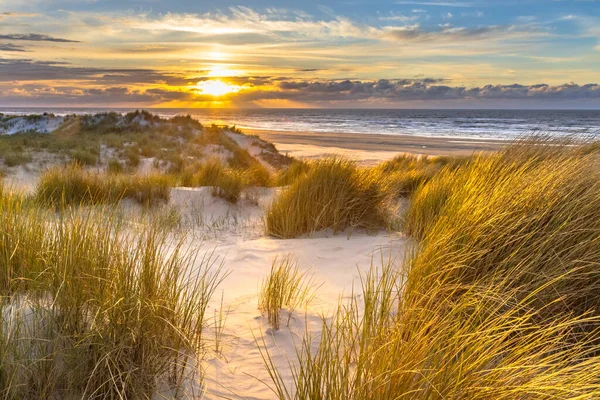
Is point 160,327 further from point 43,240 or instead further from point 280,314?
point 43,240

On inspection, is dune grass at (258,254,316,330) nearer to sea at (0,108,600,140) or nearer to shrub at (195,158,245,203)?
sea at (0,108,600,140)

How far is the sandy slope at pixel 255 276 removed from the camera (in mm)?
2367

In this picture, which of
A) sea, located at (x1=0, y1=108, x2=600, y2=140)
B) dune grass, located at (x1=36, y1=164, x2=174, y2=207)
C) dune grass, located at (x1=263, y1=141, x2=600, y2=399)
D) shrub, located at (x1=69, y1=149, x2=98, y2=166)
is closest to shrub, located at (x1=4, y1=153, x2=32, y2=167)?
shrub, located at (x1=69, y1=149, x2=98, y2=166)

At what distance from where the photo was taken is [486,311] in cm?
207

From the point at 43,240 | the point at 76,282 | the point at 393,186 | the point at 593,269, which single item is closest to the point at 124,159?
the point at 393,186

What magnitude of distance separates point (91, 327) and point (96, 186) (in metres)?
5.60

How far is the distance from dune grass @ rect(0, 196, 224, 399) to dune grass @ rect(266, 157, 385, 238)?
3.02m

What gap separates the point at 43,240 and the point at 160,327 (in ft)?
4.34

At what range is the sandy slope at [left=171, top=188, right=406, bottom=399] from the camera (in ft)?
7.77

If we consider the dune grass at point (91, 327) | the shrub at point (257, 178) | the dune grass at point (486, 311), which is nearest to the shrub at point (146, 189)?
the shrub at point (257, 178)

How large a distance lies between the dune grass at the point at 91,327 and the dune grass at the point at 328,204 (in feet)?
9.90

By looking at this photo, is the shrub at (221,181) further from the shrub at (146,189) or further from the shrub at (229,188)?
the shrub at (146,189)

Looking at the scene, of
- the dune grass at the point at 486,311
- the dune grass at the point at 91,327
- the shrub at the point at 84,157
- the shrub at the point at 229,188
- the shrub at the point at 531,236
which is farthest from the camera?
the shrub at the point at 84,157

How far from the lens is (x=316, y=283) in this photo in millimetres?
→ 3779
